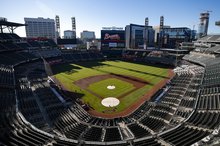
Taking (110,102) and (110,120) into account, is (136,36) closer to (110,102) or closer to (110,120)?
(110,102)

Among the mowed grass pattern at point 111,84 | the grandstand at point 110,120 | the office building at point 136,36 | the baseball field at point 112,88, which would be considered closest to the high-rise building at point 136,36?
the office building at point 136,36

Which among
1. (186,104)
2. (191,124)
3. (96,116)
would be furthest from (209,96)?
(96,116)

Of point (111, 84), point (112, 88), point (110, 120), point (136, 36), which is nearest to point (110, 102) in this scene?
point (110, 120)

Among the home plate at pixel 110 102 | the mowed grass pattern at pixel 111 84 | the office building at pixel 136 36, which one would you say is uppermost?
the office building at pixel 136 36

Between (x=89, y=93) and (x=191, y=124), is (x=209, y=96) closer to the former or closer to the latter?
(x=191, y=124)

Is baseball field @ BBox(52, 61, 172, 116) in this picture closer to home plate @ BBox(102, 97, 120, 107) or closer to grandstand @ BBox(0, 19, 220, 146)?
home plate @ BBox(102, 97, 120, 107)

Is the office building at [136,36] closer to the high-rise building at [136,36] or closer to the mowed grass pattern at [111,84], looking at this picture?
the high-rise building at [136,36]

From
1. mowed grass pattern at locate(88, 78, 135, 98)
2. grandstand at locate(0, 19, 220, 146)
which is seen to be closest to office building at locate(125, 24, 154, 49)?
mowed grass pattern at locate(88, 78, 135, 98)
